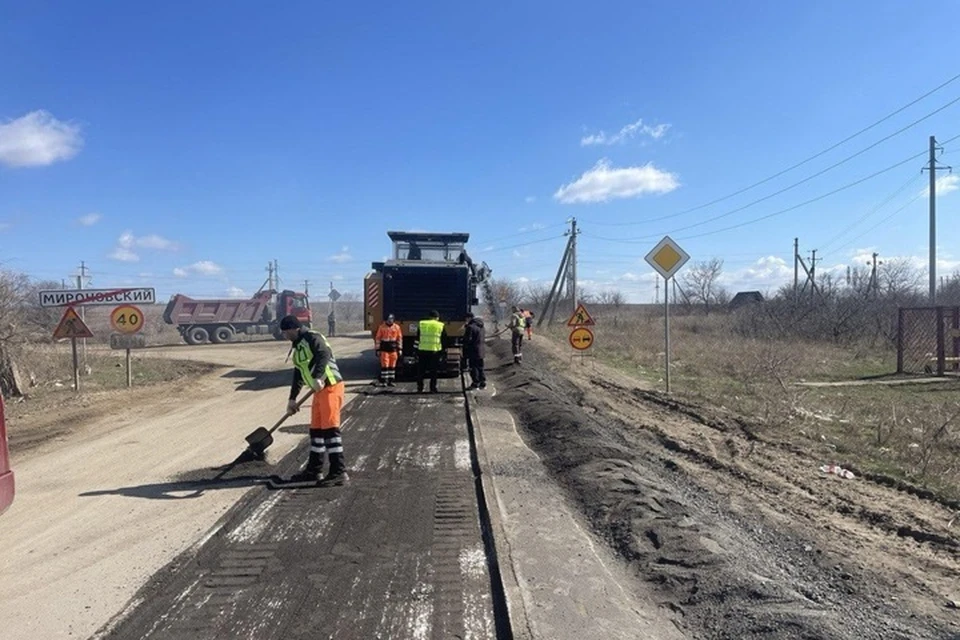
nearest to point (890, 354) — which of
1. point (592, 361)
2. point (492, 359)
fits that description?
point (592, 361)

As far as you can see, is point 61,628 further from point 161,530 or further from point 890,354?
point 890,354

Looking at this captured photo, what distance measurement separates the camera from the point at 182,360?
24.3m

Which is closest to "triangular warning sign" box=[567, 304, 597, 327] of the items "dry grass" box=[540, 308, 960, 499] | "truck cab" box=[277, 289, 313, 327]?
"dry grass" box=[540, 308, 960, 499]

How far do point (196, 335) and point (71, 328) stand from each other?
1031 inches

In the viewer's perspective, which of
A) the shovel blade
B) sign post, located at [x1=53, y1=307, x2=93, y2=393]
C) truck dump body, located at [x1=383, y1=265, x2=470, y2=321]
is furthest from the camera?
truck dump body, located at [x1=383, y1=265, x2=470, y2=321]

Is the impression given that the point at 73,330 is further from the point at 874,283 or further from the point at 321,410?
the point at 874,283

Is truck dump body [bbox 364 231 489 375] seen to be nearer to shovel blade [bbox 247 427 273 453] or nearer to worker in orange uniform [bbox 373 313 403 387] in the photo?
worker in orange uniform [bbox 373 313 403 387]

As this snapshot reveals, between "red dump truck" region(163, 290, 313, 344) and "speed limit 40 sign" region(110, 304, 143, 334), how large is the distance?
2195 centimetres

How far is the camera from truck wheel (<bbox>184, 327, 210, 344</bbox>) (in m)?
40.2

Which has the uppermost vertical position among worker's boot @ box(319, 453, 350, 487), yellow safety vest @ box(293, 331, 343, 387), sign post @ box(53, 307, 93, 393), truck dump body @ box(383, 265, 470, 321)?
truck dump body @ box(383, 265, 470, 321)

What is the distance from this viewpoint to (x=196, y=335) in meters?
40.5

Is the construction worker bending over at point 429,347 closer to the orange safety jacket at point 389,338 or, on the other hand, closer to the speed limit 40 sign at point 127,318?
the orange safety jacket at point 389,338

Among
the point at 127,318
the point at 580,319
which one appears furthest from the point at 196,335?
the point at 580,319

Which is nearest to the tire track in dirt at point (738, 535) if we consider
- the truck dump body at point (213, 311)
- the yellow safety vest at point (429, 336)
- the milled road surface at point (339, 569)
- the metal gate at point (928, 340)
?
the milled road surface at point (339, 569)
